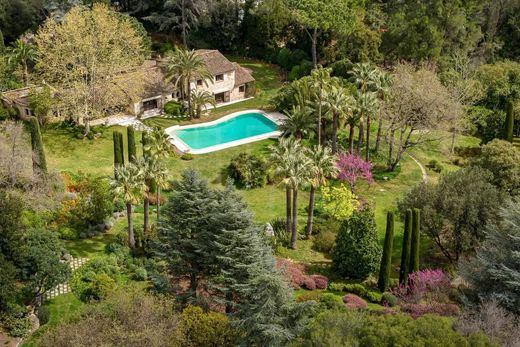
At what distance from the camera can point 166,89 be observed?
7344cm

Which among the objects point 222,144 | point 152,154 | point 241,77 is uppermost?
point 241,77

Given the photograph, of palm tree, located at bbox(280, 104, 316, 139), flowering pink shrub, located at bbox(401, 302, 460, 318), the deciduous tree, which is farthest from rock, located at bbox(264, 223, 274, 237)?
the deciduous tree

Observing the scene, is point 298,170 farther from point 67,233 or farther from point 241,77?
point 241,77

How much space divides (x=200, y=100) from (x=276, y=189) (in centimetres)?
1642

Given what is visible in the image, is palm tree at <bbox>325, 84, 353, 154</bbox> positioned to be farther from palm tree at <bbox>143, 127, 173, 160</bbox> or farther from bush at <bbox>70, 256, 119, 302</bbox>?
bush at <bbox>70, 256, 119, 302</bbox>

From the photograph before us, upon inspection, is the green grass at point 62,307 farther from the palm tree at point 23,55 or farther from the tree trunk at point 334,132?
the palm tree at point 23,55

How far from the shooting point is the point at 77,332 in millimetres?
33938

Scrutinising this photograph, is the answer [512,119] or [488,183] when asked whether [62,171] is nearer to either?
[488,183]

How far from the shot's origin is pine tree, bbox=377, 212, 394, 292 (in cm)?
4653

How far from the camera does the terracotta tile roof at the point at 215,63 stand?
75500 millimetres

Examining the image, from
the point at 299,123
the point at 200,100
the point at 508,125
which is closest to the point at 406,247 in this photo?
the point at 299,123

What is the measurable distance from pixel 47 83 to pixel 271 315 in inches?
1660

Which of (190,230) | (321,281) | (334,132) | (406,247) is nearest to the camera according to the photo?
(190,230)

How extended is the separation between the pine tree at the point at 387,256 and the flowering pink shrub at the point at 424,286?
1236mm
